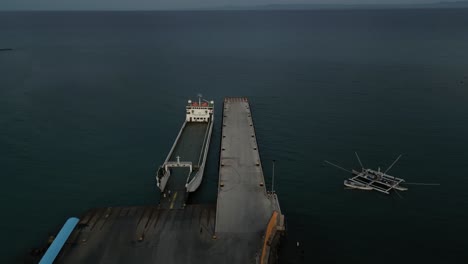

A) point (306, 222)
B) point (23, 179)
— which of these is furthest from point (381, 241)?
point (23, 179)

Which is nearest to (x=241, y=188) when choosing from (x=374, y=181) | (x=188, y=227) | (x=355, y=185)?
(x=188, y=227)

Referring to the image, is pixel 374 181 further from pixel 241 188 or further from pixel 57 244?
pixel 57 244

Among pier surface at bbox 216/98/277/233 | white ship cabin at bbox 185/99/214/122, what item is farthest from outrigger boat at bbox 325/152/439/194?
white ship cabin at bbox 185/99/214/122

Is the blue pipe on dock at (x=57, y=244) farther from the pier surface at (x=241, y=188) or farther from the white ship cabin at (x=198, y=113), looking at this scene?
the white ship cabin at (x=198, y=113)

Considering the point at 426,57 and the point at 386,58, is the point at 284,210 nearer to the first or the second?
the point at 386,58

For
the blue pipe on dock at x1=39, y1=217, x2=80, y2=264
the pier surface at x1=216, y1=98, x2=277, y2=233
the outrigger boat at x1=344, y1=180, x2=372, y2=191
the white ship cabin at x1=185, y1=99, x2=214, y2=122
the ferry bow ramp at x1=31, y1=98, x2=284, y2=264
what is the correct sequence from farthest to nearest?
the white ship cabin at x1=185, y1=99, x2=214, y2=122 → the outrigger boat at x1=344, y1=180, x2=372, y2=191 → the pier surface at x1=216, y1=98, x2=277, y2=233 → the ferry bow ramp at x1=31, y1=98, x2=284, y2=264 → the blue pipe on dock at x1=39, y1=217, x2=80, y2=264

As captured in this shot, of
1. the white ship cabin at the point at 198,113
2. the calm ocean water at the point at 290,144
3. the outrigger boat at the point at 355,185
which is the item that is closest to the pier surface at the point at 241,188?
the calm ocean water at the point at 290,144

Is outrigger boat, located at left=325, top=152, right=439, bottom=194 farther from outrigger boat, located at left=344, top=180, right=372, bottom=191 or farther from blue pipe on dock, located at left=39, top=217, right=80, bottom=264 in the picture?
blue pipe on dock, located at left=39, top=217, right=80, bottom=264
